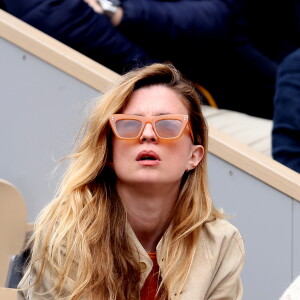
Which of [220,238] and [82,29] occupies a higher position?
[82,29]

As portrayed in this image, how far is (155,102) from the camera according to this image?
9.50 feet

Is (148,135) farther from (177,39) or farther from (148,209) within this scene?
(177,39)

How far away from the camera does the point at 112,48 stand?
4383 mm

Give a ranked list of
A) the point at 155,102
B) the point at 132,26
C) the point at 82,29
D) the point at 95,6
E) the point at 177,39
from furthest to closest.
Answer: the point at 177,39 → the point at 132,26 → the point at 95,6 → the point at 82,29 → the point at 155,102

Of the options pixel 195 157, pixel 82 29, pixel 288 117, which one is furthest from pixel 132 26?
pixel 195 157

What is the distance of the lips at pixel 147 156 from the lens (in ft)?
9.19

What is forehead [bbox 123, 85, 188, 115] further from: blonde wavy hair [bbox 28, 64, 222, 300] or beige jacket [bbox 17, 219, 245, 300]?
beige jacket [bbox 17, 219, 245, 300]

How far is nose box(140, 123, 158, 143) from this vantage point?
2785 mm

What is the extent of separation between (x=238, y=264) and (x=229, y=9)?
2438 mm

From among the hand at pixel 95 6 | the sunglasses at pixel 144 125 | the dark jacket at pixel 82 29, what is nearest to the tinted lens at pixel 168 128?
the sunglasses at pixel 144 125

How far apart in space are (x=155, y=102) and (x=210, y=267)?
1.66 ft

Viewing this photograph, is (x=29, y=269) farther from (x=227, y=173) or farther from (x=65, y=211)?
(x=227, y=173)

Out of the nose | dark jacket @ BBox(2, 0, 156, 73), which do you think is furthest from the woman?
dark jacket @ BBox(2, 0, 156, 73)

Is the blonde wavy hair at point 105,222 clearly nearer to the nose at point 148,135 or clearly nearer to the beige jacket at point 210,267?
the beige jacket at point 210,267
